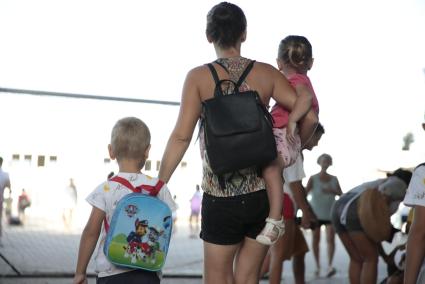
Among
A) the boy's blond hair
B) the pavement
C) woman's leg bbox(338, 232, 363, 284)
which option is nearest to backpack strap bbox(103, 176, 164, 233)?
the boy's blond hair

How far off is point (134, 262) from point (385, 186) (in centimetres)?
410

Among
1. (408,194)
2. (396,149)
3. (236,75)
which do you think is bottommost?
(396,149)

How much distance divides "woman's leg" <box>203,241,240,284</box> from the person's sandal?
169 millimetres

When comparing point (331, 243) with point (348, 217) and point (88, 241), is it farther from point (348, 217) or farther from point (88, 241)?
point (88, 241)

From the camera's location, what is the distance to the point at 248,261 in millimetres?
4422

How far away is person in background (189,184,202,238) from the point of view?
36.4 feet

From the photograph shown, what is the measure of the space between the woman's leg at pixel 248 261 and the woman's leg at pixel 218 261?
23 mm

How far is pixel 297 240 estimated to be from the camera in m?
8.10

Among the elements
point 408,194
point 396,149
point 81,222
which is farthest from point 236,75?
point 396,149

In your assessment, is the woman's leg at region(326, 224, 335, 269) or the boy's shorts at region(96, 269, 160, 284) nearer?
the boy's shorts at region(96, 269, 160, 284)

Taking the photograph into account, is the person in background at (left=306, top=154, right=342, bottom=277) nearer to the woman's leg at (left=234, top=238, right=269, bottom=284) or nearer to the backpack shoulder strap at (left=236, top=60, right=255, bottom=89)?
the woman's leg at (left=234, top=238, right=269, bottom=284)

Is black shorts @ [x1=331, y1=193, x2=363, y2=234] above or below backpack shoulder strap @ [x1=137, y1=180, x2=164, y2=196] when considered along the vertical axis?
below

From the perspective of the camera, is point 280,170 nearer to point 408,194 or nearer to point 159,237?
point 159,237

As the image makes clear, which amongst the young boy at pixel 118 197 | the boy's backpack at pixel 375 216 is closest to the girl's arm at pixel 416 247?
the young boy at pixel 118 197
